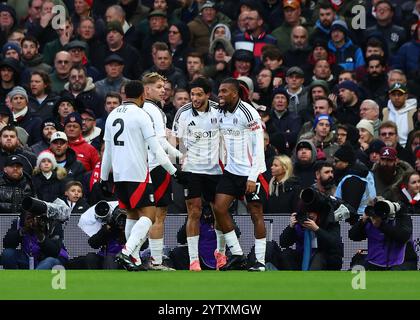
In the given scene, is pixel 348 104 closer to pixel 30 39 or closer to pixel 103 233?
pixel 30 39

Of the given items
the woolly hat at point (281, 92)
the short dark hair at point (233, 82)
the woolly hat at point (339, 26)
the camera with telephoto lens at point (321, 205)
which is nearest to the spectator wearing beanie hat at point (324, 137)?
the woolly hat at point (281, 92)

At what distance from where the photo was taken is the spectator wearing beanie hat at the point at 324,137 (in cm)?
2066

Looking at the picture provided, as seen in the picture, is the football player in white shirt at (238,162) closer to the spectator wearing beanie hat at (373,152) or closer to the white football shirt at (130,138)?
the white football shirt at (130,138)

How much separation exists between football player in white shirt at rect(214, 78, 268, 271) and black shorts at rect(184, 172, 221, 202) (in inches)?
7.1

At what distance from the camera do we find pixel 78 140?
69.3 ft

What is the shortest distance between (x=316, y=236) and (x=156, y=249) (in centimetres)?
190

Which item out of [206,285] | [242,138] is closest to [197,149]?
[242,138]

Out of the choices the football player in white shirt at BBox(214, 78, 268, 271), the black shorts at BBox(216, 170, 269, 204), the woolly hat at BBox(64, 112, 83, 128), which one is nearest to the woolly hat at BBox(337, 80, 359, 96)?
the woolly hat at BBox(64, 112, 83, 128)

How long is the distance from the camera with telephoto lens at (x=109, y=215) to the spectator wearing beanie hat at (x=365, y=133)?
4.63 metres

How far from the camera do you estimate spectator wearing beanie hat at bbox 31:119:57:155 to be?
21.1m

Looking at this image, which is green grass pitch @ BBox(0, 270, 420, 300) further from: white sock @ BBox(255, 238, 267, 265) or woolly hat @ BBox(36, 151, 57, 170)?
woolly hat @ BBox(36, 151, 57, 170)
